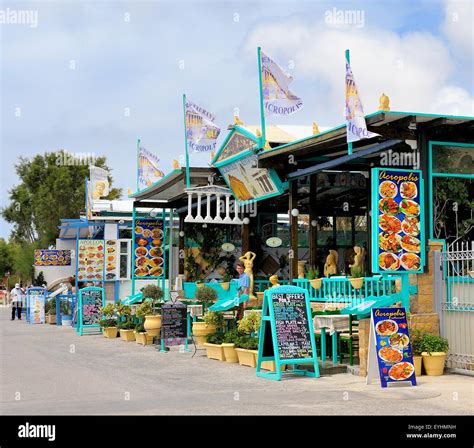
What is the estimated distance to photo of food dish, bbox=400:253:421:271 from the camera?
45.5 feet

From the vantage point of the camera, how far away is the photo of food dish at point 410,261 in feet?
45.5

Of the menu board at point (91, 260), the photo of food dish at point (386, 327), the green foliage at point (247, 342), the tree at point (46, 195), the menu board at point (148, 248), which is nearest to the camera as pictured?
the photo of food dish at point (386, 327)

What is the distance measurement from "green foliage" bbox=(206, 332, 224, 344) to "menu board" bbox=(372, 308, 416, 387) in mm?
5118

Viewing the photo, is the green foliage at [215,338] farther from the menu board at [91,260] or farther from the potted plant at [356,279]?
the menu board at [91,260]

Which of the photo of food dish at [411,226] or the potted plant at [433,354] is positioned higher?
the photo of food dish at [411,226]

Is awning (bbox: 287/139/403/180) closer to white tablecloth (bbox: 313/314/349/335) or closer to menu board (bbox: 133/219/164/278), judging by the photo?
white tablecloth (bbox: 313/314/349/335)

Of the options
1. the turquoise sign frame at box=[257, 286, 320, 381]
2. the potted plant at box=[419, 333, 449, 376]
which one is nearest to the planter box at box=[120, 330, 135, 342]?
the turquoise sign frame at box=[257, 286, 320, 381]

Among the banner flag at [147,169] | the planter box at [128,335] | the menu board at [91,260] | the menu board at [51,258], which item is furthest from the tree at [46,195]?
the planter box at [128,335]

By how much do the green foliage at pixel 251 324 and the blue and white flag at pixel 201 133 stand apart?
7.12m

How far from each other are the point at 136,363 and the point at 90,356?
191 cm

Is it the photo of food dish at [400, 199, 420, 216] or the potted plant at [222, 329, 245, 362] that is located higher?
the photo of food dish at [400, 199, 420, 216]

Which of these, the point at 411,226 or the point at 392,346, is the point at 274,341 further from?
the point at 411,226
